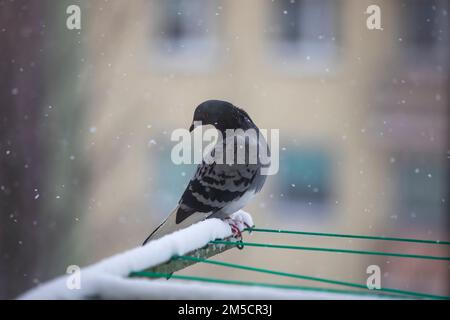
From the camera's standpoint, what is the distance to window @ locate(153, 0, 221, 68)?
275 inches

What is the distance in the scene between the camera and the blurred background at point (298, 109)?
274 inches

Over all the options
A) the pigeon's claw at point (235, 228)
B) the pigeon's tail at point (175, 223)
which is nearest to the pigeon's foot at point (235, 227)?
the pigeon's claw at point (235, 228)

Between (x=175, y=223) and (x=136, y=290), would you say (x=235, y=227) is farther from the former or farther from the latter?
(x=136, y=290)

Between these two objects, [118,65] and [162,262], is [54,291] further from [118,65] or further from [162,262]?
[118,65]

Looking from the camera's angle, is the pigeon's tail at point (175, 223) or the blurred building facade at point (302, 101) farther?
the blurred building facade at point (302, 101)

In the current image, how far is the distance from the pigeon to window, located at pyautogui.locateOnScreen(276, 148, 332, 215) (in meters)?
4.33

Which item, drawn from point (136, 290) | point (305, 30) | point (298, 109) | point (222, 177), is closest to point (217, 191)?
point (222, 177)

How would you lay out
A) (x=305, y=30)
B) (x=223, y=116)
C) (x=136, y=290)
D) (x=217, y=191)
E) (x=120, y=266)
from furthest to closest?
(x=305, y=30), (x=223, y=116), (x=217, y=191), (x=120, y=266), (x=136, y=290)

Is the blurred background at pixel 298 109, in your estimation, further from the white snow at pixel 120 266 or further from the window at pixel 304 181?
the white snow at pixel 120 266

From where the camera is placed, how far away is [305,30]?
703cm

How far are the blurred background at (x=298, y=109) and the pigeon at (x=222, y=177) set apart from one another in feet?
13.6

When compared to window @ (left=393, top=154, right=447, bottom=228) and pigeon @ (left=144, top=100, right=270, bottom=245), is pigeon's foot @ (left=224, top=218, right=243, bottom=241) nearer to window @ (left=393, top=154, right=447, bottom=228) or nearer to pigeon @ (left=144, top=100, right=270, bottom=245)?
pigeon @ (left=144, top=100, right=270, bottom=245)

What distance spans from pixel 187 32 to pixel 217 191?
4675 millimetres

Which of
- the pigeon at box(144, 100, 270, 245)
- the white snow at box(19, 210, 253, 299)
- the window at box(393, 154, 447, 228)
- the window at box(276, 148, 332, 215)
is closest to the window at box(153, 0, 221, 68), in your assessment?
the window at box(276, 148, 332, 215)
